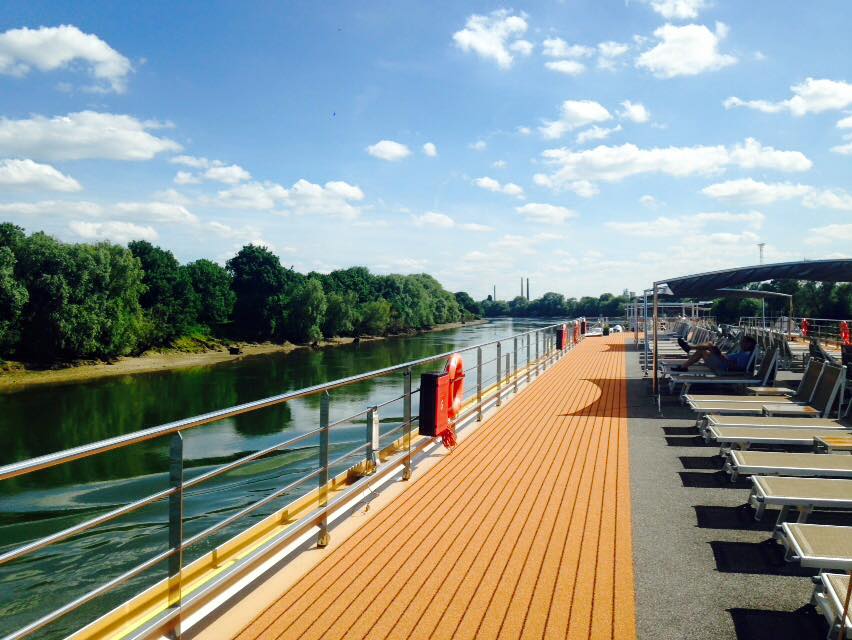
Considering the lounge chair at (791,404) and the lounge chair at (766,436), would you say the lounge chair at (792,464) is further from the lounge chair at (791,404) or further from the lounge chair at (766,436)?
the lounge chair at (791,404)

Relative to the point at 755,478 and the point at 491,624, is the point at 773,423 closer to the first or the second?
the point at 755,478

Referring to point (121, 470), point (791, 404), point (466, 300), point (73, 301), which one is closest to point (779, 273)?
point (791, 404)

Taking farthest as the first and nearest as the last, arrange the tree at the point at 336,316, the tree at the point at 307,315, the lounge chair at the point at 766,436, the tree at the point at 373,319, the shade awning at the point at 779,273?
the tree at the point at 373,319 < the tree at the point at 336,316 < the tree at the point at 307,315 < the shade awning at the point at 779,273 < the lounge chair at the point at 766,436

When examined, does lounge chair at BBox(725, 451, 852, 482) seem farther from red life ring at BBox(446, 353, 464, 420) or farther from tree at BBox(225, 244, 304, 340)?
tree at BBox(225, 244, 304, 340)

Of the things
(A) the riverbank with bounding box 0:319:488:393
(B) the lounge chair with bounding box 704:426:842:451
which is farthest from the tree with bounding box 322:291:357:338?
(B) the lounge chair with bounding box 704:426:842:451

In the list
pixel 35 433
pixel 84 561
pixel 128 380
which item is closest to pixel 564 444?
pixel 84 561

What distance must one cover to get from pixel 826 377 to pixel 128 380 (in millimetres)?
34139

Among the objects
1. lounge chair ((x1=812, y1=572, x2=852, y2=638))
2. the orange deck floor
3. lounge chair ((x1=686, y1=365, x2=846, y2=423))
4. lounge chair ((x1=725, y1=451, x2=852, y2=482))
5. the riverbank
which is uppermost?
lounge chair ((x1=686, y1=365, x2=846, y2=423))

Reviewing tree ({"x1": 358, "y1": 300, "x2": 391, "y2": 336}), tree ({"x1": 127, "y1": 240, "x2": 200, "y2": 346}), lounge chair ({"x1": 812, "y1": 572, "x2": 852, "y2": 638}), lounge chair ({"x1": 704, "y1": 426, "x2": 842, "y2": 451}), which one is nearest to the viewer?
lounge chair ({"x1": 812, "y1": 572, "x2": 852, "y2": 638})

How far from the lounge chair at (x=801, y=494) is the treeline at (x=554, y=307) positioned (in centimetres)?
13156

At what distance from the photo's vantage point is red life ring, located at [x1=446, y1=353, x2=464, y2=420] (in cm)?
564

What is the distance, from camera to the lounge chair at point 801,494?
352 cm

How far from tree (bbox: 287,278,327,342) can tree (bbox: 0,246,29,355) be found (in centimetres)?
2419

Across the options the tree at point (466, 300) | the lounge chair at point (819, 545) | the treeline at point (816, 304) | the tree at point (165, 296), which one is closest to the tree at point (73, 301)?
the tree at point (165, 296)
